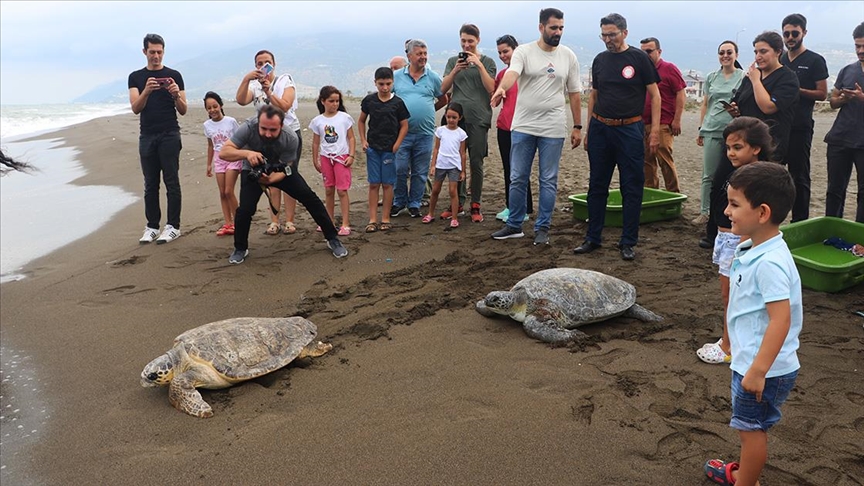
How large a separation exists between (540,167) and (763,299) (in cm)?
369

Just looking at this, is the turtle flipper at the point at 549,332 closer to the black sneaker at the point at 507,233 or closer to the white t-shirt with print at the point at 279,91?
the black sneaker at the point at 507,233

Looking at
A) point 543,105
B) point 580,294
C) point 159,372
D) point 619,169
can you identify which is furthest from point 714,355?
point 159,372

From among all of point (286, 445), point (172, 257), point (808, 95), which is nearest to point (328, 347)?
point (286, 445)

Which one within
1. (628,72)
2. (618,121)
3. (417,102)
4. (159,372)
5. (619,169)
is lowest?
(159,372)

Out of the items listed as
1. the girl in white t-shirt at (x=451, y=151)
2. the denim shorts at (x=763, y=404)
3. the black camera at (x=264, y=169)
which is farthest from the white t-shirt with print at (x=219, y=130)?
the denim shorts at (x=763, y=404)

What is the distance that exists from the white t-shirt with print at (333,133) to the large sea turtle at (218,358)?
2.74 m

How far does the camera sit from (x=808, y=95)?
4906 mm

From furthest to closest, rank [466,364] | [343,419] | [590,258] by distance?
[590,258]
[466,364]
[343,419]

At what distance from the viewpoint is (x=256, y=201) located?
5309 millimetres

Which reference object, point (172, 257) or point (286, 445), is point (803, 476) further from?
point (172, 257)

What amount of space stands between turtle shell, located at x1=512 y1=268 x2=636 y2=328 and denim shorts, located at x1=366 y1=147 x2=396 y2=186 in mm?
2673

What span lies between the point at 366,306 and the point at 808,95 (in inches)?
165

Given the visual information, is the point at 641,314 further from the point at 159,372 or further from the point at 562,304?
the point at 159,372

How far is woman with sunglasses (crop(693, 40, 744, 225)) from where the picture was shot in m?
5.59
